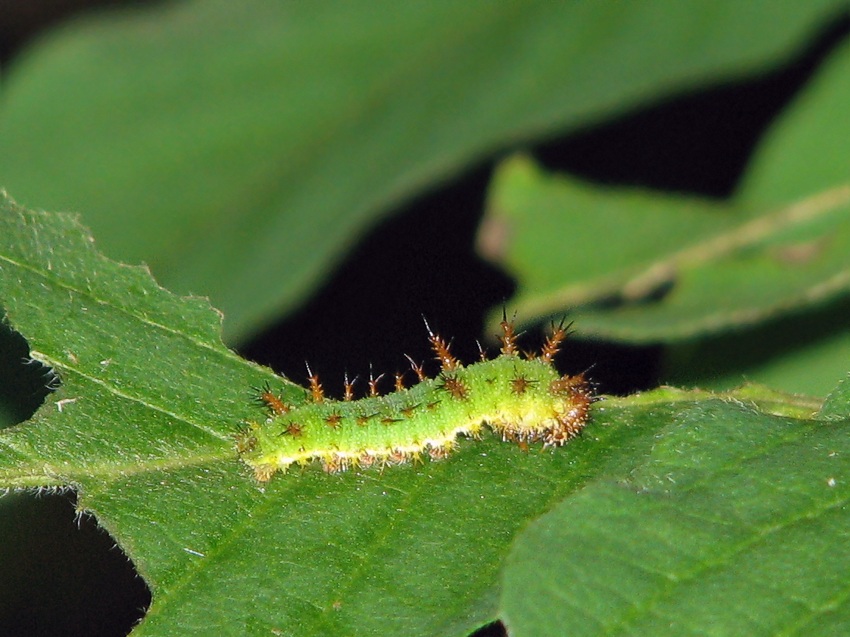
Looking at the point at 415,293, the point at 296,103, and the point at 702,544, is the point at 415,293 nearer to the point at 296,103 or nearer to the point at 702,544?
the point at 296,103

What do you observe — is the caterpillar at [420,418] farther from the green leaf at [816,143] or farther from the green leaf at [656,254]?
the green leaf at [816,143]

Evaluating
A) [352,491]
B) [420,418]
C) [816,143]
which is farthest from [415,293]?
[352,491]

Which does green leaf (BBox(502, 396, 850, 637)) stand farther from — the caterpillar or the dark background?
the dark background

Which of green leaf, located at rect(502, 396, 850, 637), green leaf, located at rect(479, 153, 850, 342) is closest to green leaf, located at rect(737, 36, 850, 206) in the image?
green leaf, located at rect(479, 153, 850, 342)

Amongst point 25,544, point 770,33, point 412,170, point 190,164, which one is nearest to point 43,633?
point 25,544

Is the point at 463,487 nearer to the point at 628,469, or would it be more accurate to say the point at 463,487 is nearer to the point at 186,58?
the point at 628,469

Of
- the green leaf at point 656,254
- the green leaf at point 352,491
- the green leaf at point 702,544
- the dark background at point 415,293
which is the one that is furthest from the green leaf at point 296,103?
the green leaf at point 702,544
